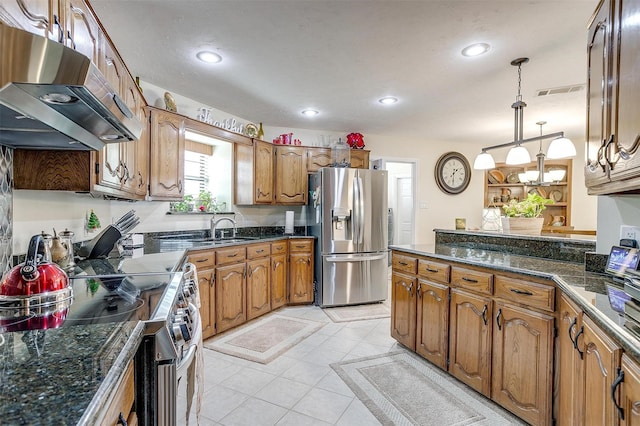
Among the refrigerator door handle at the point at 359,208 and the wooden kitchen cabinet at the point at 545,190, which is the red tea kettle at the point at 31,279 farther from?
the wooden kitchen cabinet at the point at 545,190

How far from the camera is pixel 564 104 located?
356cm

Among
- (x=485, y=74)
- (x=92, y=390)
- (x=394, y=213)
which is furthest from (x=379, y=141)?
(x=92, y=390)

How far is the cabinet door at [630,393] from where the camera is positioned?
0.85 metres

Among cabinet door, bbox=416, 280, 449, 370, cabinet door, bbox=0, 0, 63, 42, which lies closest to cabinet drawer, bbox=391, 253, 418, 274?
cabinet door, bbox=416, 280, 449, 370

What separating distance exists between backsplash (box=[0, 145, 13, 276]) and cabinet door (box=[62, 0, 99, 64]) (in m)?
0.61

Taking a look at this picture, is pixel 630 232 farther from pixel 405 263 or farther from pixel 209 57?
pixel 209 57

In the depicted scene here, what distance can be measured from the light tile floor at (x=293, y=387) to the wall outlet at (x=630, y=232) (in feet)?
5.48

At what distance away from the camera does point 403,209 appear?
6.64 metres

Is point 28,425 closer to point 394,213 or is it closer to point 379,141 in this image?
point 379,141

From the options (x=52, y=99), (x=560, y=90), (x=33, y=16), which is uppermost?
(x=560, y=90)

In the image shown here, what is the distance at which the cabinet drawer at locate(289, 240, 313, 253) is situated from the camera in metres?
4.04

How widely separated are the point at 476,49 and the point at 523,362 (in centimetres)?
204

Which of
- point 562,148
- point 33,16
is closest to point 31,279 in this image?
point 33,16

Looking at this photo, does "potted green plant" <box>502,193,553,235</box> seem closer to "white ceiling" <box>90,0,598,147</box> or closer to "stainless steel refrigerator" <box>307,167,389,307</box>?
"white ceiling" <box>90,0,598,147</box>
